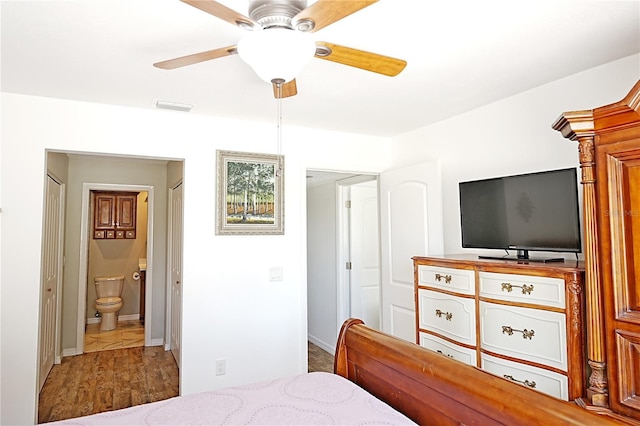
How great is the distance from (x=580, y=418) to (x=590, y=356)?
843mm

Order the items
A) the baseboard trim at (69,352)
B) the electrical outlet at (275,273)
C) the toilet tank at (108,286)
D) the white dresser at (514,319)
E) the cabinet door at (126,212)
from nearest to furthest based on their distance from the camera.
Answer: the white dresser at (514,319) < the electrical outlet at (275,273) < the baseboard trim at (69,352) < the toilet tank at (108,286) < the cabinet door at (126,212)

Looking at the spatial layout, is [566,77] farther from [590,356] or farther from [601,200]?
[590,356]

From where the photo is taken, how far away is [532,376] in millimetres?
2035

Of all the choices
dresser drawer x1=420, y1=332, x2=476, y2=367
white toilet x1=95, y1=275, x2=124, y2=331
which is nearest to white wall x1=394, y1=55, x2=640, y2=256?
dresser drawer x1=420, y1=332, x2=476, y2=367

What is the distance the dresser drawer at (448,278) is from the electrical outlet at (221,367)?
1673 mm

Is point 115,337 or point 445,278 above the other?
point 445,278

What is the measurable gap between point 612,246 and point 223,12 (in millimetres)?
1730

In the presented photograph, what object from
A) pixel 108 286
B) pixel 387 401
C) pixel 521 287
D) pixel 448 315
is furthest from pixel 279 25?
pixel 108 286

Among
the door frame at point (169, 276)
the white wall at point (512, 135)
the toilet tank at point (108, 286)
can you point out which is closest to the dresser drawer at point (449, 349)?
the white wall at point (512, 135)

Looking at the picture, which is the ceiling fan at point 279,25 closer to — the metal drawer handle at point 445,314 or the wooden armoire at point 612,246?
the wooden armoire at point 612,246

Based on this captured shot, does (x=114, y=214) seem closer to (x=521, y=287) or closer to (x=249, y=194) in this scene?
(x=249, y=194)

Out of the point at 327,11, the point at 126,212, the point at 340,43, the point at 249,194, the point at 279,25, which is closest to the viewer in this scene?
the point at 327,11

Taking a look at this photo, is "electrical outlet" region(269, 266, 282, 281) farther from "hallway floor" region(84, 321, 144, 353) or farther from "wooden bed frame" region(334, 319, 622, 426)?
"hallway floor" region(84, 321, 144, 353)

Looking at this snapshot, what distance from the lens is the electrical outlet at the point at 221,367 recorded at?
3.18 meters
